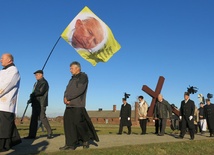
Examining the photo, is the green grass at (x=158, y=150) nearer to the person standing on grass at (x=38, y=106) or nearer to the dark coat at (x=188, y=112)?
the dark coat at (x=188, y=112)

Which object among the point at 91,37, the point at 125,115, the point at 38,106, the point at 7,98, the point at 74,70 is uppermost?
the point at 91,37

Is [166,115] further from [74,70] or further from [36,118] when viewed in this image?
[74,70]

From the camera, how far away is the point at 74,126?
8797 millimetres

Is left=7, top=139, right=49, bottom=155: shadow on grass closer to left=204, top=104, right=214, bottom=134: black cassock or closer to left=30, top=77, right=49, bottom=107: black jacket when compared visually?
left=30, top=77, right=49, bottom=107: black jacket

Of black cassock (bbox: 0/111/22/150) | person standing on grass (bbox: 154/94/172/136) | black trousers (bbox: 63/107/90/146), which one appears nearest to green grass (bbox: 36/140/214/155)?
black trousers (bbox: 63/107/90/146)

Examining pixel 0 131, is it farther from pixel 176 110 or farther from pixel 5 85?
pixel 176 110

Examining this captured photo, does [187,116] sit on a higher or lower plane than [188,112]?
lower

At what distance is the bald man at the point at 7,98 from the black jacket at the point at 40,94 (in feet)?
10.9

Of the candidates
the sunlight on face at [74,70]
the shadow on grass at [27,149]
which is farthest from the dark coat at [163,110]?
the sunlight on face at [74,70]

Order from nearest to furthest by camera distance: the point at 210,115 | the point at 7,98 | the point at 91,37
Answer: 1. the point at 7,98
2. the point at 91,37
3. the point at 210,115

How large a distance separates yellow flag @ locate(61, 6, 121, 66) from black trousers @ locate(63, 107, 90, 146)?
4.36 metres

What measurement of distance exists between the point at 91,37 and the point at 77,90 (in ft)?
16.2

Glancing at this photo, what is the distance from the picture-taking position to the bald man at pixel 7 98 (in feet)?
24.4

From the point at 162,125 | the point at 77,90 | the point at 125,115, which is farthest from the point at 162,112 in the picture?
the point at 77,90
